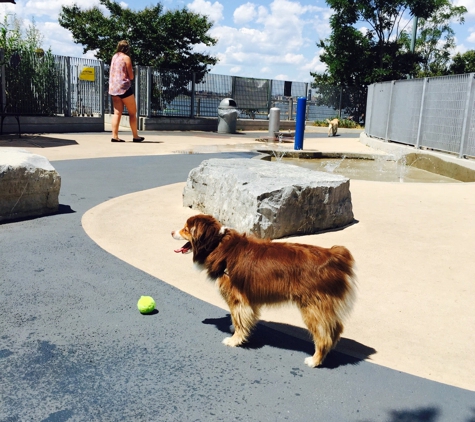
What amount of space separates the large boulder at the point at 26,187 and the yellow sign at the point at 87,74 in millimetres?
13216

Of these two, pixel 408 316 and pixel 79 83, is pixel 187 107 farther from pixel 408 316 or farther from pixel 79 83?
pixel 408 316

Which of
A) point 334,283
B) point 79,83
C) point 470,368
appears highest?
point 79,83

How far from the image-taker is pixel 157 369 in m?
3.11

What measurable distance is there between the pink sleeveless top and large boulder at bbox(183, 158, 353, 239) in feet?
28.3

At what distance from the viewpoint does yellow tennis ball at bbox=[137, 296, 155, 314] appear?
3865 mm

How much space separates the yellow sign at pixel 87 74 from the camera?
1905cm

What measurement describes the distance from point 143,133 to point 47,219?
1375cm

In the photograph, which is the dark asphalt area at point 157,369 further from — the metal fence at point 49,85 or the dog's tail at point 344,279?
the metal fence at point 49,85

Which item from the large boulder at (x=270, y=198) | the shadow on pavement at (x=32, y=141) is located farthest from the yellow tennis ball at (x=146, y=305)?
the shadow on pavement at (x=32, y=141)

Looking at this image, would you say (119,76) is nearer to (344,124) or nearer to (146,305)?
(146,305)

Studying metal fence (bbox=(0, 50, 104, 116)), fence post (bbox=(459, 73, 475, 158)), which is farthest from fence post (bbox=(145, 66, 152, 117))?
fence post (bbox=(459, 73, 475, 158))

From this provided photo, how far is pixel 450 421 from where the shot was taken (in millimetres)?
2742

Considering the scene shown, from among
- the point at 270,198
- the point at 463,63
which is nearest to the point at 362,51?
the point at 463,63

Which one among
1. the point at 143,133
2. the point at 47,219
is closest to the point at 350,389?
the point at 47,219
